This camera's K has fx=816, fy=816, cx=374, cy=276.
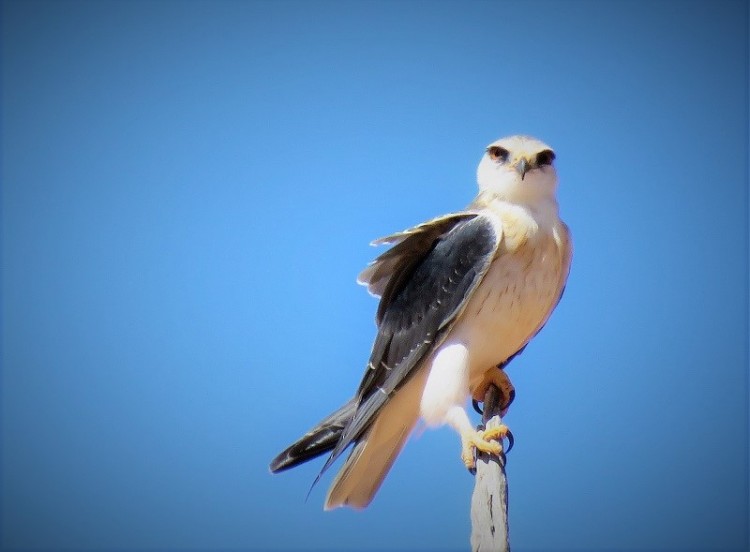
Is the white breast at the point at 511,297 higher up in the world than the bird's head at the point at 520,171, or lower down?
lower down

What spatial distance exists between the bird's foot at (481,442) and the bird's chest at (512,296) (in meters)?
0.45

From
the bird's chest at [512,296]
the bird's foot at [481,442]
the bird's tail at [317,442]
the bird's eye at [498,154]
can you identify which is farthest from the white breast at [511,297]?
the bird's tail at [317,442]

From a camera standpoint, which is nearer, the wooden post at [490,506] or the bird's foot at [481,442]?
the wooden post at [490,506]

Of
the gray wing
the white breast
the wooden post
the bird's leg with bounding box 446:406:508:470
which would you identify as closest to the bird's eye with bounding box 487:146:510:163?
the gray wing

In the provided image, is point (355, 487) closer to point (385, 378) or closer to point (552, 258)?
point (385, 378)

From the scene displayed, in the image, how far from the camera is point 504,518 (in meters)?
3.08

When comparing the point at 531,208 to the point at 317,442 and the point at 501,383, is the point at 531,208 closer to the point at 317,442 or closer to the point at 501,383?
the point at 501,383

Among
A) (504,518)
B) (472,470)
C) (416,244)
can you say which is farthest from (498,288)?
(504,518)

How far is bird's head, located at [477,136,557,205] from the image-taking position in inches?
162

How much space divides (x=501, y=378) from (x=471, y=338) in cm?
47

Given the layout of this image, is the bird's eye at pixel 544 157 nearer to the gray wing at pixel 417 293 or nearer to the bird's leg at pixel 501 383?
the gray wing at pixel 417 293

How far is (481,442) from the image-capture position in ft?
11.8

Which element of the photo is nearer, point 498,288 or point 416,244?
point 498,288

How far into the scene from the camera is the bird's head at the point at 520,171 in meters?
4.11
